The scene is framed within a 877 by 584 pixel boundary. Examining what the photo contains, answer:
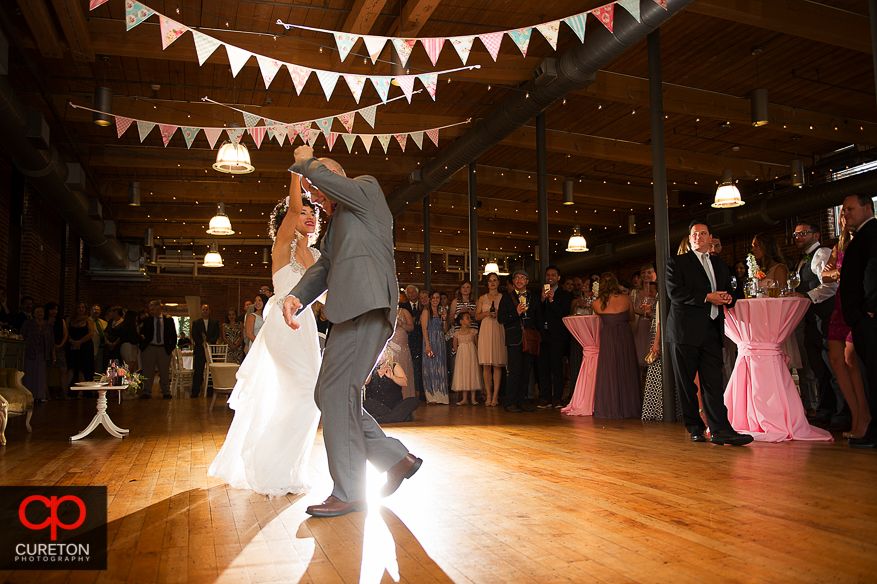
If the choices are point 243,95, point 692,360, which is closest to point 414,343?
point 243,95

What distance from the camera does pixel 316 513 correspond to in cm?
233

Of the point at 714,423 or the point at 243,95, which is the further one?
the point at 243,95

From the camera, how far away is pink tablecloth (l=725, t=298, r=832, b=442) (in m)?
4.27

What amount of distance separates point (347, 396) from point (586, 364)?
4607 mm

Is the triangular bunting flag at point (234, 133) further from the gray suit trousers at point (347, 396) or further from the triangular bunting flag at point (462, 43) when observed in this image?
the gray suit trousers at point (347, 396)

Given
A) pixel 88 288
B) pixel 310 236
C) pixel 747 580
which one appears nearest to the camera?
pixel 747 580

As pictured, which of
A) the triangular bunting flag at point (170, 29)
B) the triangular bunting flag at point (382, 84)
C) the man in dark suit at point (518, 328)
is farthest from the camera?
the man in dark suit at point (518, 328)

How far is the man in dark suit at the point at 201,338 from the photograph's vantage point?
34.2 feet

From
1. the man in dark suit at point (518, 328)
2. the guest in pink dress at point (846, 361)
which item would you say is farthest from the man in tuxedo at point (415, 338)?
the guest in pink dress at point (846, 361)

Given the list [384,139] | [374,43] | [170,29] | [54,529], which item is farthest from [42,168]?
[54,529]

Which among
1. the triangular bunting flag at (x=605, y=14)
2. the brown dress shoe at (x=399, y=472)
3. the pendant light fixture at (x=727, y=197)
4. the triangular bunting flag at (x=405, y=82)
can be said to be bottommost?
the brown dress shoe at (x=399, y=472)

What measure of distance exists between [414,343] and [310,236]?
219 inches

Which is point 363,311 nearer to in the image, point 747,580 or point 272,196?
point 747,580

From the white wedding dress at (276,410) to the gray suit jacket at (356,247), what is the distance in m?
0.61
